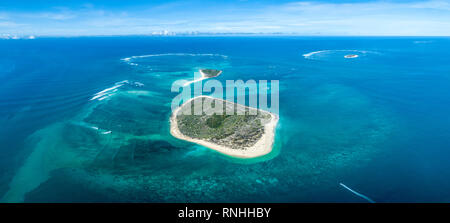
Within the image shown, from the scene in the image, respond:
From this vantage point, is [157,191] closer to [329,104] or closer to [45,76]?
[329,104]

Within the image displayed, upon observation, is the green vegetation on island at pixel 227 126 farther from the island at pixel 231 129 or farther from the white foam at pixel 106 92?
the white foam at pixel 106 92

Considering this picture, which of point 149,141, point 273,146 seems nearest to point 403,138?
point 273,146

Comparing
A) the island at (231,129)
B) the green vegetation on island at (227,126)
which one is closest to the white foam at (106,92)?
the island at (231,129)

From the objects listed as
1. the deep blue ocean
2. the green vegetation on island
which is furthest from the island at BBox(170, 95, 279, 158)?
the deep blue ocean

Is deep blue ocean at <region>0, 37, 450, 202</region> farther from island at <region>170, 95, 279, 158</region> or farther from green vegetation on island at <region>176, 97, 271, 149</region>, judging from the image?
green vegetation on island at <region>176, 97, 271, 149</region>

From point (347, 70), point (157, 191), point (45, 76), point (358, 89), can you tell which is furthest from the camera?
point (347, 70)

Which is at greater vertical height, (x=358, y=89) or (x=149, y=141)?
(x=358, y=89)

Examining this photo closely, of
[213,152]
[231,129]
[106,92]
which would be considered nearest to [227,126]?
[231,129]

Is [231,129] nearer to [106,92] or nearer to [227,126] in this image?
[227,126]
